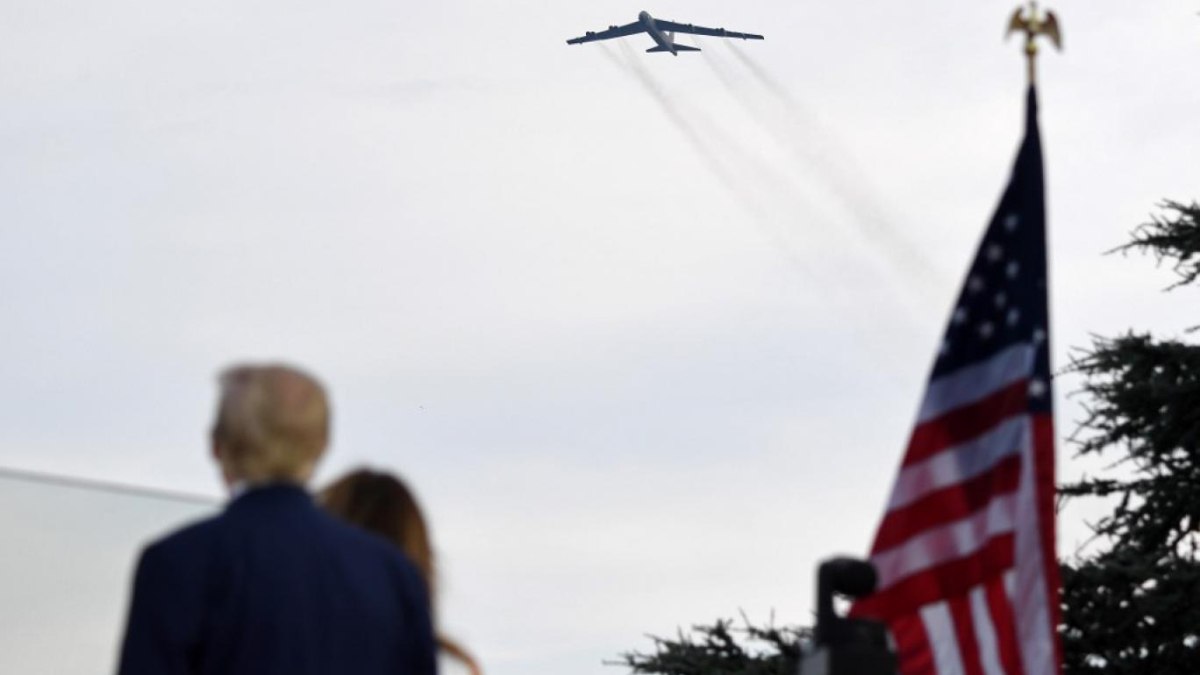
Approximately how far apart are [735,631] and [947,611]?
49.3 feet

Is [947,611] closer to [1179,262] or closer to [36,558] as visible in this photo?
[36,558]

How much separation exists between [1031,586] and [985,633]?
0.58 feet

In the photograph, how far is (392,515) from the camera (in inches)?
163

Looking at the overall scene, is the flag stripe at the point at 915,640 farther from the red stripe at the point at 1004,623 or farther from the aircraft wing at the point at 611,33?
the aircraft wing at the point at 611,33

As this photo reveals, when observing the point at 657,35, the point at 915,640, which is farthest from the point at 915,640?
the point at 657,35

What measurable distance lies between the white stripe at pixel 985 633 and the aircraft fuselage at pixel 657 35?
5566 cm

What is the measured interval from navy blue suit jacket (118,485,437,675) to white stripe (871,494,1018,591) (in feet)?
7.18

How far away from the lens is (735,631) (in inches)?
812

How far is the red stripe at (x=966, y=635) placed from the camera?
571 centimetres

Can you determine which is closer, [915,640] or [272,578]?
[272,578]

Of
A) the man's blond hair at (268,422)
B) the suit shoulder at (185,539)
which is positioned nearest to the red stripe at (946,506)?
the man's blond hair at (268,422)

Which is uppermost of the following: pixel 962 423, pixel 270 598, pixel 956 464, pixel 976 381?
pixel 976 381

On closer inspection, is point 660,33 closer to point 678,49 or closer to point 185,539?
point 678,49

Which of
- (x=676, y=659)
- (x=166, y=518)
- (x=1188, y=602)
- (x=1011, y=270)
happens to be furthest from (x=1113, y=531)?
(x=166, y=518)
